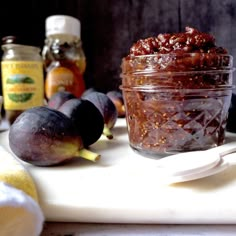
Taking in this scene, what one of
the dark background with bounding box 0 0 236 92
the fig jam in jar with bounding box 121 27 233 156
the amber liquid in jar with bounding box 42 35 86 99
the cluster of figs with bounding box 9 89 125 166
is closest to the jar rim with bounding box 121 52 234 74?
the fig jam in jar with bounding box 121 27 233 156

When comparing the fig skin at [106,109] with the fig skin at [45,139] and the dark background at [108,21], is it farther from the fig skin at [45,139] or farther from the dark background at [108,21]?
the dark background at [108,21]

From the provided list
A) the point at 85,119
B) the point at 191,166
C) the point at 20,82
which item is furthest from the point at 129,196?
the point at 20,82

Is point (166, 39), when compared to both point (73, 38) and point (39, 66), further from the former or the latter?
point (73, 38)

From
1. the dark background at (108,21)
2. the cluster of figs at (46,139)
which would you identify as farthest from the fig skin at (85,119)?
the dark background at (108,21)

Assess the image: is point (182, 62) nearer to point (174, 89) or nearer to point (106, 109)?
point (174, 89)

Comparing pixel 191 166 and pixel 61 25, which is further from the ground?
pixel 61 25

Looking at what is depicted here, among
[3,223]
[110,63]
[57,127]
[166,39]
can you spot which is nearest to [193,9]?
[110,63]
